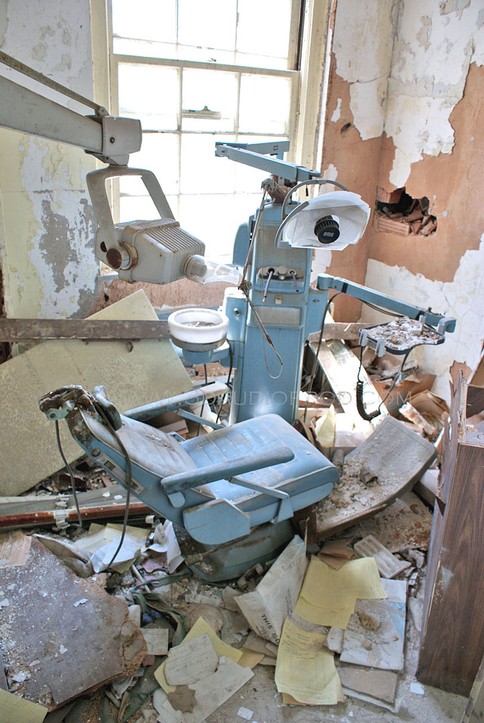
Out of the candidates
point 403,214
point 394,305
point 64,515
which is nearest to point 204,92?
point 403,214

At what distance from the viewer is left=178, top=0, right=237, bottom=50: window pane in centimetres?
357

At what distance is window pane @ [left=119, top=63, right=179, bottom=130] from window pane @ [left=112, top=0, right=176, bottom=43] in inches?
6.7

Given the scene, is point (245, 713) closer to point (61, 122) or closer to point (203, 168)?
point (61, 122)

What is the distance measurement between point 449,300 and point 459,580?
222 cm

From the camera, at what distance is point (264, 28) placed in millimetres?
3838

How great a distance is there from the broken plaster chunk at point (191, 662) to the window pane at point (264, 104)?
312 cm


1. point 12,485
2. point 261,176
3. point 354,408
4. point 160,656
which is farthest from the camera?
point 261,176

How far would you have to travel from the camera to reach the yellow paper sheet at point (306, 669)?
2.26m

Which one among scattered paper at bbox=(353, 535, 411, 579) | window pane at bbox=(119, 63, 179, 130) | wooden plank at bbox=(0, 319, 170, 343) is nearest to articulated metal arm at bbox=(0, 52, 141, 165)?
wooden plank at bbox=(0, 319, 170, 343)

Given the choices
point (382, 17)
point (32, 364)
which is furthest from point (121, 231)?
point (382, 17)

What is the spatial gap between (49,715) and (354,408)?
251 cm

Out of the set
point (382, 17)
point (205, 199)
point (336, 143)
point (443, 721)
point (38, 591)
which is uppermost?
point (382, 17)

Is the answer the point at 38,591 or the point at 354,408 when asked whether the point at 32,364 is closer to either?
the point at 38,591

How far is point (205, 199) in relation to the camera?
13.4 ft
